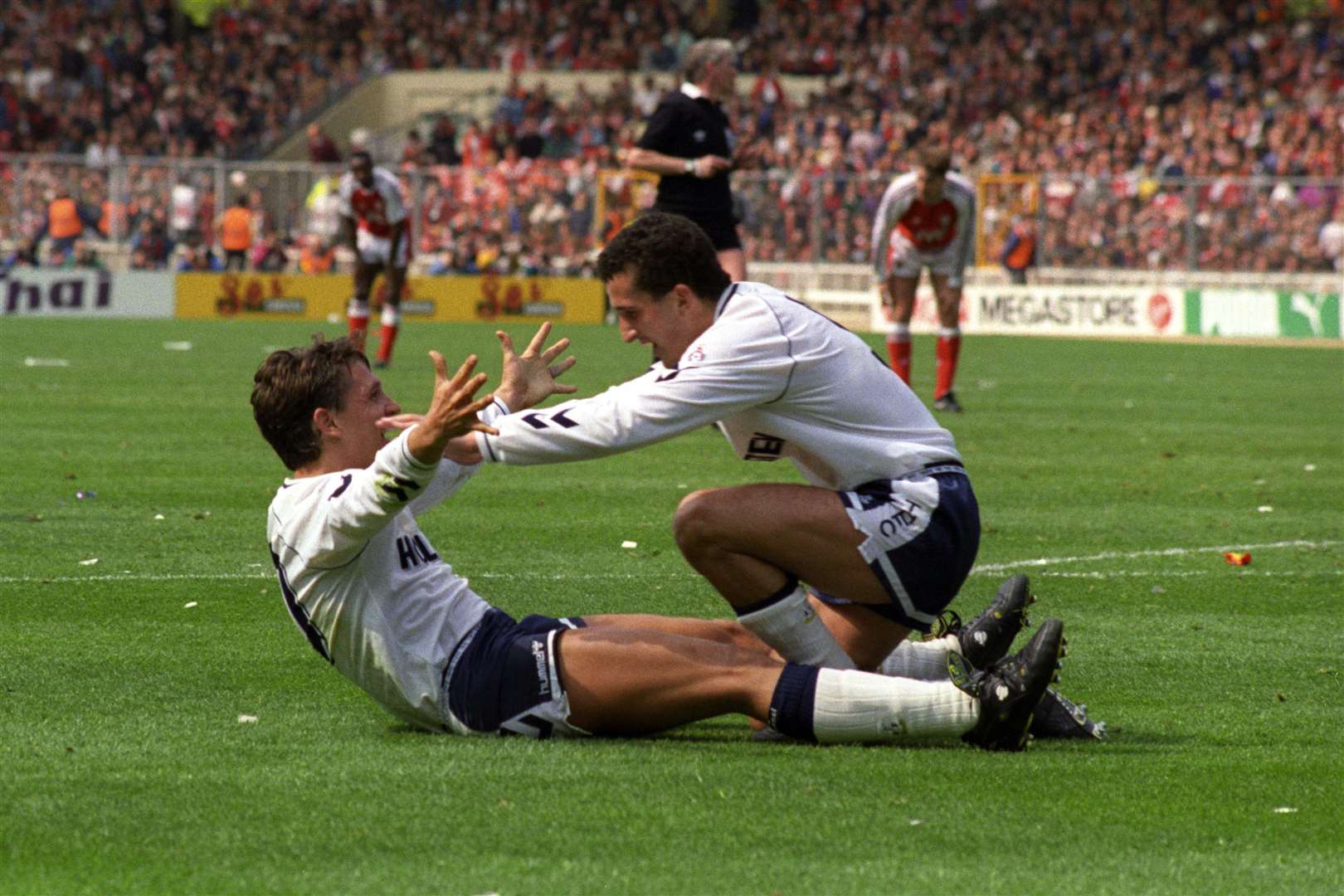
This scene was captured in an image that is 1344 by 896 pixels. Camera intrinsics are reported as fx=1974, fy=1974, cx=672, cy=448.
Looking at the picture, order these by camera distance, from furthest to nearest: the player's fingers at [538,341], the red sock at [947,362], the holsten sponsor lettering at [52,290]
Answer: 1. the holsten sponsor lettering at [52,290]
2. the red sock at [947,362]
3. the player's fingers at [538,341]

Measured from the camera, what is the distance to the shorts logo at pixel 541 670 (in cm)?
494

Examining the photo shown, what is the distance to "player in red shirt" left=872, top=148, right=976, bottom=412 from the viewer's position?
16.0 metres

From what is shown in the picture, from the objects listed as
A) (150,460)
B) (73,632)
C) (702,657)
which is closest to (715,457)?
(150,460)

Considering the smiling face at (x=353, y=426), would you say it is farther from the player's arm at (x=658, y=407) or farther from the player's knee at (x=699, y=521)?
the player's knee at (x=699, y=521)

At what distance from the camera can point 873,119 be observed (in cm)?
3928

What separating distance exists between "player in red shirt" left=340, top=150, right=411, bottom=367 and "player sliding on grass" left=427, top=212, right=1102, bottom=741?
15.4m

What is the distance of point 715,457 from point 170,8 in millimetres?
37498

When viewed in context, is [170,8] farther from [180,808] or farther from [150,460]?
[180,808]

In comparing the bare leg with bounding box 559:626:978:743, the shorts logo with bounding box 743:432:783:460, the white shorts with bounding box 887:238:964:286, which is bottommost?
the bare leg with bounding box 559:626:978:743

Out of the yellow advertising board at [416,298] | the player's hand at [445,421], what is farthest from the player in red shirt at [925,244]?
the yellow advertising board at [416,298]

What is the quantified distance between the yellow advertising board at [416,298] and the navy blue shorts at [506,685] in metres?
28.5

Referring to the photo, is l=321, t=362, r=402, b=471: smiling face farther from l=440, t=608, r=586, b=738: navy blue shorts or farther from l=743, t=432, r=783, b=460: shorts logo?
l=743, t=432, r=783, b=460: shorts logo

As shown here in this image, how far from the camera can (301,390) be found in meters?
4.91

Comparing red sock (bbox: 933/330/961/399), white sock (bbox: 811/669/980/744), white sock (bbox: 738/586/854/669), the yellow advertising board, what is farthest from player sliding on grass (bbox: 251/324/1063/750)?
the yellow advertising board
